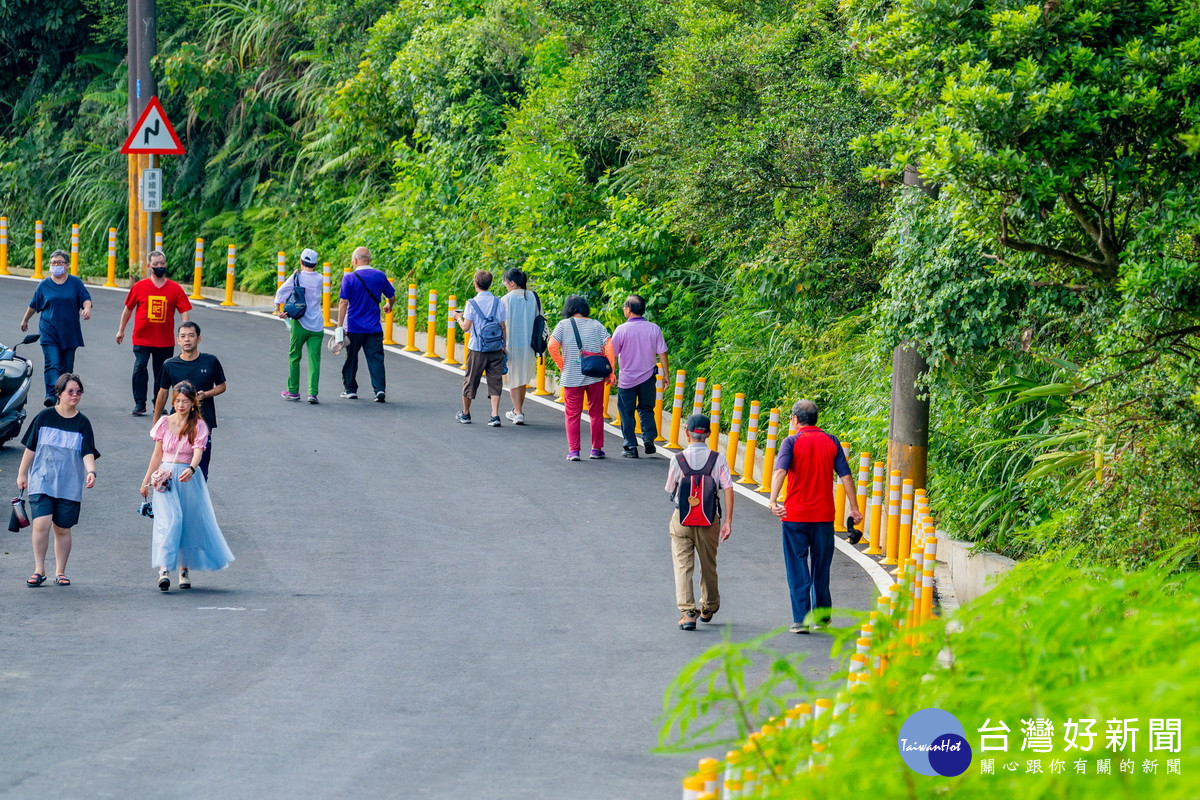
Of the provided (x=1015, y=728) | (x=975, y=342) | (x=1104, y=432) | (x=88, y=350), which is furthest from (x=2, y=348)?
(x=1015, y=728)

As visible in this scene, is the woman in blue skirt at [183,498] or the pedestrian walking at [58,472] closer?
the pedestrian walking at [58,472]

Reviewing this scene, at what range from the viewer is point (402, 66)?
2552cm

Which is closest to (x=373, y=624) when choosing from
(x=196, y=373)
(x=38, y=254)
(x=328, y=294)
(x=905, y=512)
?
(x=196, y=373)

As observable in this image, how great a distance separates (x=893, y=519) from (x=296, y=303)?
26.5 feet

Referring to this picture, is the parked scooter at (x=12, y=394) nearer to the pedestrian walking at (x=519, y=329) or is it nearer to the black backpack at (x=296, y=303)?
the black backpack at (x=296, y=303)

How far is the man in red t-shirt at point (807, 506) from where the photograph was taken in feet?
37.6

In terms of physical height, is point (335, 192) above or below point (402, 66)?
below

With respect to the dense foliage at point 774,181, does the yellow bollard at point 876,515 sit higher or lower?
lower

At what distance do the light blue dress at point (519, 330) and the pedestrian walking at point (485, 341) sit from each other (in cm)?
9

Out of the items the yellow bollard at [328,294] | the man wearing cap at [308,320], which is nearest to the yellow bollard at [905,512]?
the man wearing cap at [308,320]

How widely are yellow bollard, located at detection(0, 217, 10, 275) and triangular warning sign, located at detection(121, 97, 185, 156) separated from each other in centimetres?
476

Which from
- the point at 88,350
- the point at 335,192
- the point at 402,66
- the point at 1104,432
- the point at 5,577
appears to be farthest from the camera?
the point at 335,192

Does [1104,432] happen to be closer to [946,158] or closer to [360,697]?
[946,158]

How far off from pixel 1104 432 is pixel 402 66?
1710cm
